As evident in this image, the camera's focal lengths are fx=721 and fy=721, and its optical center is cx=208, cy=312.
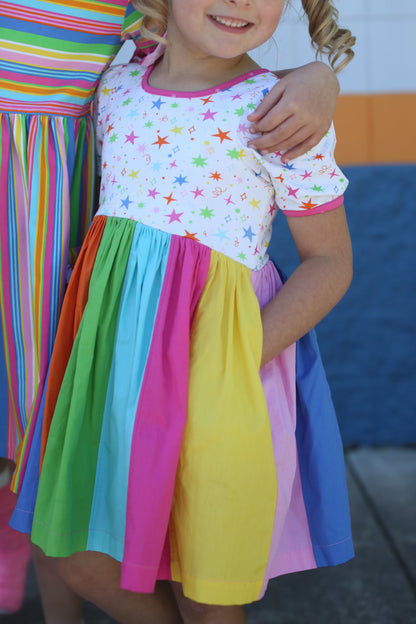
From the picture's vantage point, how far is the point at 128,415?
1.12m

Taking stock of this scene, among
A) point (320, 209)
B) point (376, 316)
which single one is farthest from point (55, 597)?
point (376, 316)

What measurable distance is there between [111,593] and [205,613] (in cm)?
17

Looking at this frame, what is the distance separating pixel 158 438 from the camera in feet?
3.61

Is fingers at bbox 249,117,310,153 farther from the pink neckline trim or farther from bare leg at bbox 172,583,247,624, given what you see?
bare leg at bbox 172,583,247,624

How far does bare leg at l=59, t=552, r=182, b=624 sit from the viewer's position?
122 cm

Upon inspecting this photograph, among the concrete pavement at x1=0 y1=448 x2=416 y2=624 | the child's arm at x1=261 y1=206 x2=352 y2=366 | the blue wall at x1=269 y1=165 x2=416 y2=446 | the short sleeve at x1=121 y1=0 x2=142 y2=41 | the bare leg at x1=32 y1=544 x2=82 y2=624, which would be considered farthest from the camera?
the blue wall at x1=269 y1=165 x2=416 y2=446

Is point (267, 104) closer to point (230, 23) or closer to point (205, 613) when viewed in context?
point (230, 23)

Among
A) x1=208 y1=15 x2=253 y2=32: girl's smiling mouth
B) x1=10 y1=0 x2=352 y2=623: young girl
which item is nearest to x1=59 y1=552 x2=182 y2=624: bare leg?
x1=10 y1=0 x2=352 y2=623: young girl

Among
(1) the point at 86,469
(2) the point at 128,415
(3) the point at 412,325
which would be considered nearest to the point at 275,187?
(2) the point at 128,415

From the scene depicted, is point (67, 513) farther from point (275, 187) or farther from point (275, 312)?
point (275, 187)

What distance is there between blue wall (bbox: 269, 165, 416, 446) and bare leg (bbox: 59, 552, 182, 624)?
1.50 meters

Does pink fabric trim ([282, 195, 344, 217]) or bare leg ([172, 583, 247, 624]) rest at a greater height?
pink fabric trim ([282, 195, 344, 217])

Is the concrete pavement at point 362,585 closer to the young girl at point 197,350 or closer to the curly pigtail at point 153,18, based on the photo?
the young girl at point 197,350

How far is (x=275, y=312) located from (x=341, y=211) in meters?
0.20
